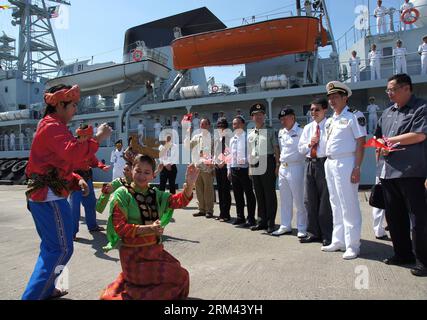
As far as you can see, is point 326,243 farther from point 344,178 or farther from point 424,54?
point 424,54

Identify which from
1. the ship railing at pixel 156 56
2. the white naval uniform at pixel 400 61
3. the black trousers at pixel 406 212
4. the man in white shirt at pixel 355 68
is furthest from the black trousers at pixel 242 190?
the ship railing at pixel 156 56

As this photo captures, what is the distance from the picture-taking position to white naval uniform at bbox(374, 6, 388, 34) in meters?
14.2

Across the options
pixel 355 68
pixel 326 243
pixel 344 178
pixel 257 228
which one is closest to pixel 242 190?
pixel 257 228

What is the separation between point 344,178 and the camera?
400cm

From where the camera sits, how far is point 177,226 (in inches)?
235

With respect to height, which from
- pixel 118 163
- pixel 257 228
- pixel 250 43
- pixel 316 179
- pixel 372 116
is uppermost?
pixel 250 43

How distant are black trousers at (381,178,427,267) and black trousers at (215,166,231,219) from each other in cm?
314

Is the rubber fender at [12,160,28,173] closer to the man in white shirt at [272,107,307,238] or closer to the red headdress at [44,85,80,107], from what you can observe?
the man in white shirt at [272,107,307,238]

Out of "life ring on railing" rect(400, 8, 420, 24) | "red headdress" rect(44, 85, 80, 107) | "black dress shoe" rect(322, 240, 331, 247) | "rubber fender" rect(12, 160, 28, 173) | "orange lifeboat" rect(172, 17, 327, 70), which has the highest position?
"life ring on railing" rect(400, 8, 420, 24)

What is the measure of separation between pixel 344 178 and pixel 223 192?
284 centimetres

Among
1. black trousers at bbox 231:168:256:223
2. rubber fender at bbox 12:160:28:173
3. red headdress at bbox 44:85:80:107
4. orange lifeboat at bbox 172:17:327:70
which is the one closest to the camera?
red headdress at bbox 44:85:80:107

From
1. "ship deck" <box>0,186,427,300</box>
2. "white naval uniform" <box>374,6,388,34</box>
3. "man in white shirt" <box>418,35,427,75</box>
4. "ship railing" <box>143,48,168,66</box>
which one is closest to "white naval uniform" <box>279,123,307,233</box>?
"ship deck" <box>0,186,427,300</box>

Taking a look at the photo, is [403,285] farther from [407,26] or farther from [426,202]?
[407,26]
